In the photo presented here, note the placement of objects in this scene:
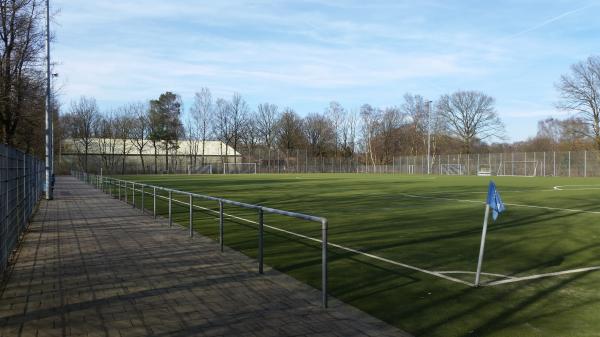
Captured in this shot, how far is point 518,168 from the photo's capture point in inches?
2594

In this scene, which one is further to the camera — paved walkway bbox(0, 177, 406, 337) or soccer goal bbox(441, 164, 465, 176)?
soccer goal bbox(441, 164, 465, 176)

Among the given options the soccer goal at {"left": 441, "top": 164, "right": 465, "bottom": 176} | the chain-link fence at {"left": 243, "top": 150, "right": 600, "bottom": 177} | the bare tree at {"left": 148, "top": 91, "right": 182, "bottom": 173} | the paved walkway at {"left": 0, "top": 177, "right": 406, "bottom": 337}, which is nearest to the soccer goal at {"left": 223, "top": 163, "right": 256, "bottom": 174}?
the chain-link fence at {"left": 243, "top": 150, "right": 600, "bottom": 177}

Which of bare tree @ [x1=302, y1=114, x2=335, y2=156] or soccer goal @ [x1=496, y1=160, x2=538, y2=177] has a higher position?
bare tree @ [x1=302, y1=114, x2=335, y2=156]

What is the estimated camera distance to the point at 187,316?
5.43m

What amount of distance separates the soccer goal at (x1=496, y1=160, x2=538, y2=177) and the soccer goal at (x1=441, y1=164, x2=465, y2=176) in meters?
6.22

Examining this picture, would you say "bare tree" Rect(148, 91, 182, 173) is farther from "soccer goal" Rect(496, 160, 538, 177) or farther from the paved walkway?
the paved walkway

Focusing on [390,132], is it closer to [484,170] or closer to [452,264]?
[484,170]

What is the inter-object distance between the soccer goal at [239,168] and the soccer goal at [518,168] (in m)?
41.3

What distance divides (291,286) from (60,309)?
282cm

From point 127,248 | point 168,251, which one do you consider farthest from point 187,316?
point 127,248

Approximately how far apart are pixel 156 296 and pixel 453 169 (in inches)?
2874

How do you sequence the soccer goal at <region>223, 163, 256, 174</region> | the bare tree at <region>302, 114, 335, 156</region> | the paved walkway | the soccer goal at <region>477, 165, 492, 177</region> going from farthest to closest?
the bare tree at <region>302, 114, 335, 156</region> → the soccer goal at <region>223, 163, 256, 174</region> → the soccer goal at <region>477, 165, 492, 177</region> → the paved walkway

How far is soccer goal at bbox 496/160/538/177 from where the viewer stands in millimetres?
63672

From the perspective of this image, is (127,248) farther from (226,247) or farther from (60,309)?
(60,309)
